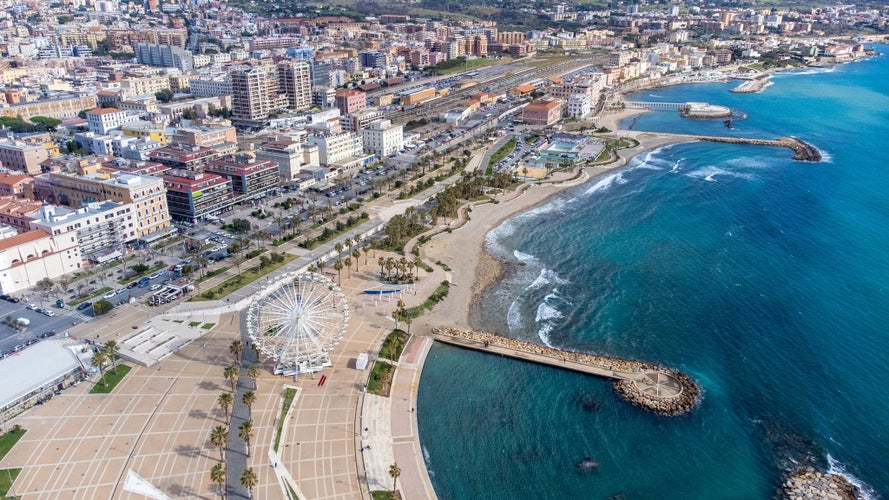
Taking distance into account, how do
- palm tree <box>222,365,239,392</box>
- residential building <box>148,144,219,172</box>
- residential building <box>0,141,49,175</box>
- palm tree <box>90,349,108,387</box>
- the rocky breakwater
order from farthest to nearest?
1. residential building <box>0,141,49,175</box>
2. residential building <box>148,144,219,172</box>
3. palm tree <box>90,349,108,387</box>
4. palm tree <box>222,365,239,392</box>
5. the rocky breakwater

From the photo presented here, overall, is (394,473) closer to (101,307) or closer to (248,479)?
(248,479)

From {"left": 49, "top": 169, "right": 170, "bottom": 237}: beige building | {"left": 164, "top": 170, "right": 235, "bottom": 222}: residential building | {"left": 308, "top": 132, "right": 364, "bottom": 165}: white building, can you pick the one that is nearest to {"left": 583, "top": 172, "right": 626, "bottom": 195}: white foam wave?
{"left": 308, "top": 132, "right": 364, "bottom": 165}: white building

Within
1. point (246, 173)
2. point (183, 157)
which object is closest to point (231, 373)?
point (246, 173)

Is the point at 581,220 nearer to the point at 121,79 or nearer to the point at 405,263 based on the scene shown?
the point at 405,263

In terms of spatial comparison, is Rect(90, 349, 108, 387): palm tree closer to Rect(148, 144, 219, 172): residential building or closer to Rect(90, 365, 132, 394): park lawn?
Rect(90, 365, 132, 394): park lawn

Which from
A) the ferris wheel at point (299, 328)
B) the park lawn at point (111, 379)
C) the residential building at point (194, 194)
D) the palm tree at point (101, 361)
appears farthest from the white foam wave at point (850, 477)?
the residential building at point (194, 194)

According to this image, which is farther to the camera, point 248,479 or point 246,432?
point 246,432
